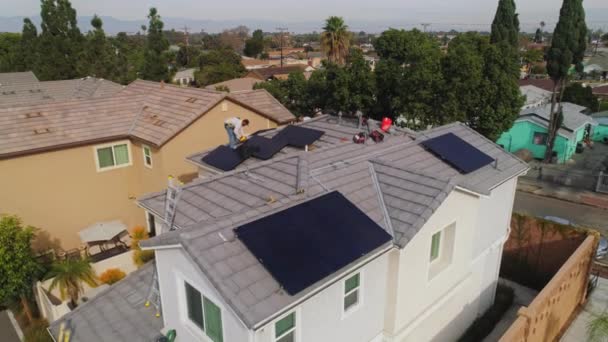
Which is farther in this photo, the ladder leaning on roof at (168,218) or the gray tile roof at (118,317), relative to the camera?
the ladder leaning on roof at (168,218)

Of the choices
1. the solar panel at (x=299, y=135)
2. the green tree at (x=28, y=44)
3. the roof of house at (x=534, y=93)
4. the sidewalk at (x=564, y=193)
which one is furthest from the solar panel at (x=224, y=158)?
the green tree at (x=28, y=44)

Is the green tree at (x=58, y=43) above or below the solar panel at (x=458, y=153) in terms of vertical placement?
above

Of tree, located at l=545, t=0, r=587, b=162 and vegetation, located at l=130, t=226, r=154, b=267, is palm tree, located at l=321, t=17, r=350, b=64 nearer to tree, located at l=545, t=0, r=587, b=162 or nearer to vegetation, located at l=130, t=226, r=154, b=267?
tree, located at l=545, t=0, r=587, b=162

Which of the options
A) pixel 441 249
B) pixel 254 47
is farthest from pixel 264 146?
pixel 254 47

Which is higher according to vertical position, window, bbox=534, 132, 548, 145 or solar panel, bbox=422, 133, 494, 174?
solar panel, bbox=422, 133, 494, 174

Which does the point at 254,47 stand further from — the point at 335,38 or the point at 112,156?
the point at 112,156

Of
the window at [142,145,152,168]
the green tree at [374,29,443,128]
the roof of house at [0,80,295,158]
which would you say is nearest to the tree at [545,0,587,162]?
the green tree at [374,29,443,128]

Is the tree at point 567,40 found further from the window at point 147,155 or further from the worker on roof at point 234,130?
the window at point 147,155
